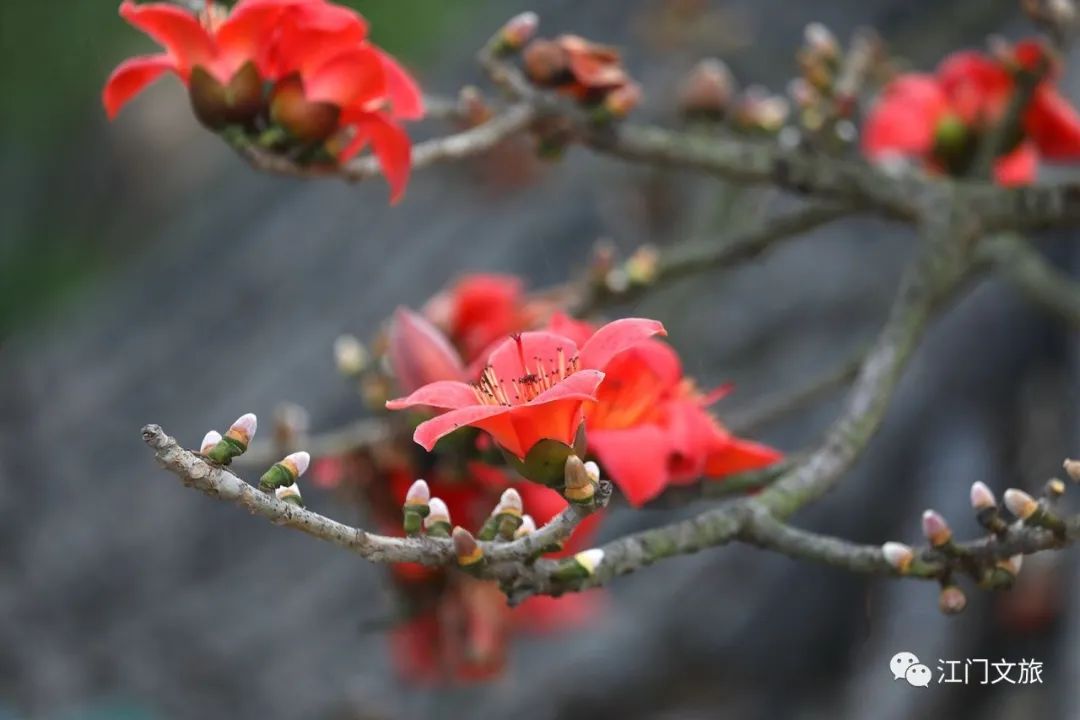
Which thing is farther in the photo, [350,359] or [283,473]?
[350,359]

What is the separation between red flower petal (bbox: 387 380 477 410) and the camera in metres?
0.63

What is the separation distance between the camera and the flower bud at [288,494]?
57 cm

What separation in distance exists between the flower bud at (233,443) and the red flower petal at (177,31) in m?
0.34

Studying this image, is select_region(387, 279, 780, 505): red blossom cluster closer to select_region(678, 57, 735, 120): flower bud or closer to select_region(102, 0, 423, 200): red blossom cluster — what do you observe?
select_region(102, 0, 423, 200): red blossom cluster

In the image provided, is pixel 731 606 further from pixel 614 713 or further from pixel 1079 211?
pixel 1079 211

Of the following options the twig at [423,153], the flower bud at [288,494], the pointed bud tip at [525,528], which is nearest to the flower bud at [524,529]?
the pointed bud tip at [525,528]

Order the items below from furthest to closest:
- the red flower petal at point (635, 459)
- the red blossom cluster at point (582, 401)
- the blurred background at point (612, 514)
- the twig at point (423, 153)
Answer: the blurred background at point (612, 514), the twig at point (423, 153), the red flower petal at point (635, 459), the red blossom cluster at point (582, 401)

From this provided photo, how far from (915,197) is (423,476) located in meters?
0.45

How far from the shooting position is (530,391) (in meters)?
0.71

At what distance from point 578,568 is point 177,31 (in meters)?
0.44

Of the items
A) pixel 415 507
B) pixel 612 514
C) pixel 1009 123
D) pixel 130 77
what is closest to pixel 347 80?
pixel 130 77

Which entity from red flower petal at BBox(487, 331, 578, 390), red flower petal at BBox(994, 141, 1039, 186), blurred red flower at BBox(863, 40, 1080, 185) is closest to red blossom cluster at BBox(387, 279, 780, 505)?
A: red flower petal at BBox(487, 331, 578, 390)

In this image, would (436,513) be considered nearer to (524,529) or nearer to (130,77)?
(524,529)

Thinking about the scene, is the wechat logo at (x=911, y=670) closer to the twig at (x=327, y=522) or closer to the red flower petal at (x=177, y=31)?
the twig at (x=327, y=522)
